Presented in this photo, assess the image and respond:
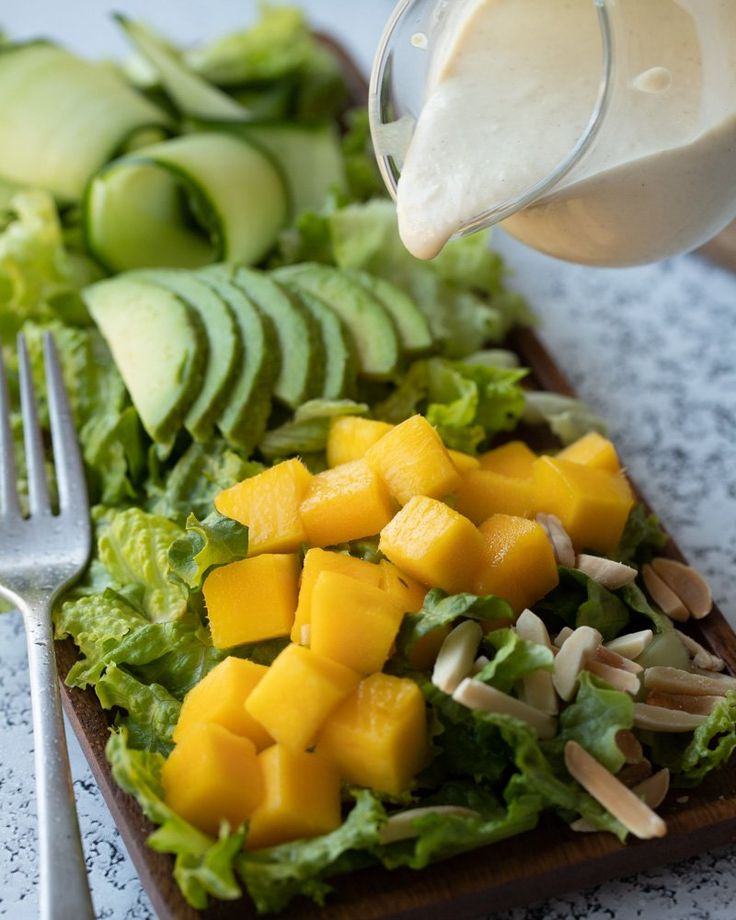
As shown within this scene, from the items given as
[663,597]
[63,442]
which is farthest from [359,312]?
[663,597]

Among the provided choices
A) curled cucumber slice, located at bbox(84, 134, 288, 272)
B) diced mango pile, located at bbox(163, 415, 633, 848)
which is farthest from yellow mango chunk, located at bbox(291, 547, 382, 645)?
curled cucumber slice, located at bbox(84, 134, 288, 272)

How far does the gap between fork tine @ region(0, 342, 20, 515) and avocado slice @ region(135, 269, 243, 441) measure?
13.5 inches

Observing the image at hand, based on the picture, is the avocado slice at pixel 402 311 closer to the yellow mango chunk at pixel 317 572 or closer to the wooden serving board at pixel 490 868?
the yellow mango chunk at pixel 317 572

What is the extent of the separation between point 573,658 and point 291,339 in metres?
0.94

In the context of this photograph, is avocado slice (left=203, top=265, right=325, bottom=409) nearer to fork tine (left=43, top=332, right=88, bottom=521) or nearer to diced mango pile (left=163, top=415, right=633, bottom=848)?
diced mango pile (left=163, top=415, right=633, bottom=848)

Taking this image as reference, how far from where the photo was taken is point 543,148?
189cm

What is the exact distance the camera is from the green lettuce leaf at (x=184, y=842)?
1450 millimetres

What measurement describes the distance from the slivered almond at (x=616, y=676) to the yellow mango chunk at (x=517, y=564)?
161 millimetres

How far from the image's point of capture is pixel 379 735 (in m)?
1.54

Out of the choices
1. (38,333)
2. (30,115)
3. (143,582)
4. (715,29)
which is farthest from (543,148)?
(30,115)

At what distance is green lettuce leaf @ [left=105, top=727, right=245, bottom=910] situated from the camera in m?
1.45

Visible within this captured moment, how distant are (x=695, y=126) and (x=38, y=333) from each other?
1.43 metres

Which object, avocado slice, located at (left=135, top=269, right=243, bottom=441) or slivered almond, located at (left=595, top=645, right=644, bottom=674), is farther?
avocado slice, located at (left=135, top=269, right=243, bottom=441)

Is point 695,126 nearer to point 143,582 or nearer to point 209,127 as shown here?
point 143,582
